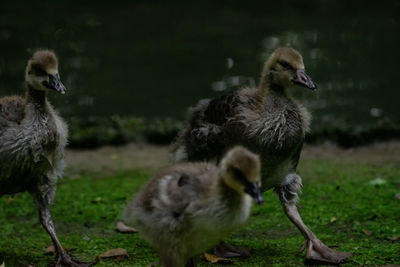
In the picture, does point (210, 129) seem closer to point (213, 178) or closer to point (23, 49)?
point (213, 178)

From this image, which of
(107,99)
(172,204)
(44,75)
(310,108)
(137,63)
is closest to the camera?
(172,204)

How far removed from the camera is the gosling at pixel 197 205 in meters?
4.50

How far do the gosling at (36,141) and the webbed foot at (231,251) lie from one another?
1228 millimetres

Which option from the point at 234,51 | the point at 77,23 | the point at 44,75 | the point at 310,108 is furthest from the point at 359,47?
the point at 44,75

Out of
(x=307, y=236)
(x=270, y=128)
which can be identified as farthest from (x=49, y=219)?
(x=307, y=236)

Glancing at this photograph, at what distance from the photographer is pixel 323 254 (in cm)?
560

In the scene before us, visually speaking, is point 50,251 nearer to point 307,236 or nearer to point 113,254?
point 113,254

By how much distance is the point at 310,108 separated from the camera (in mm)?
10750

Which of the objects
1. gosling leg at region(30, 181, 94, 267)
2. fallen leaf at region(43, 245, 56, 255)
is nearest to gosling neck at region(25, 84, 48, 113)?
gosling leg at region(30, 181, 94, 267)

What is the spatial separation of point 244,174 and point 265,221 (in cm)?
257

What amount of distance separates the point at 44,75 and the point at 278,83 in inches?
84.3

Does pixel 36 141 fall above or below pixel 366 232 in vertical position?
above

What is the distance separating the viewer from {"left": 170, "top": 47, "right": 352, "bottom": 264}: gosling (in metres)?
5.93

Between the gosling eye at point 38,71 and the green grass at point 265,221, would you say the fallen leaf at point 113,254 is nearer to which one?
the green grass at point 265,221
